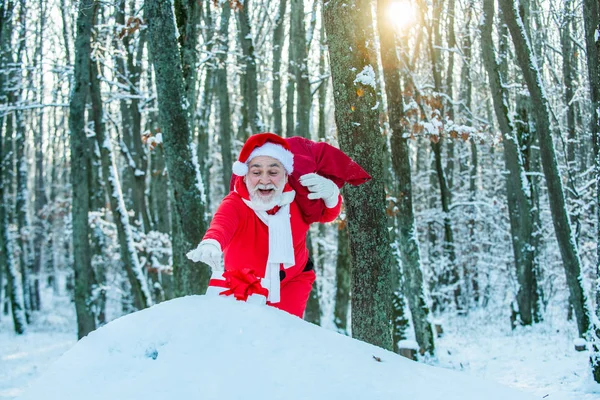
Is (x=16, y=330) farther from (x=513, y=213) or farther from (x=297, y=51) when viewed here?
(x=513, y=213)

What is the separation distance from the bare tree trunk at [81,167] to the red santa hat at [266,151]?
6.58 metres

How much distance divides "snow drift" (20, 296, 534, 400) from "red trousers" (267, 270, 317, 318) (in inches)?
52.7

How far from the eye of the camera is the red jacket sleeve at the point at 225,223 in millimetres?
2769

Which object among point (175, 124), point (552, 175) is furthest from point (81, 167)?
point (552, 175)

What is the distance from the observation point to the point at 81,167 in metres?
9.73

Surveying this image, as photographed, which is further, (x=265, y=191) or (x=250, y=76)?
(x=250, y=76)

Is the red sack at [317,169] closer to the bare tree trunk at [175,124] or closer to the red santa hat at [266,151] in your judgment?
the red santa hat at [266,151]

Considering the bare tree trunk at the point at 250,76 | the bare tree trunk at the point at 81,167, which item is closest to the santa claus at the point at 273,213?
the bare tree trunk at the point at 81,167

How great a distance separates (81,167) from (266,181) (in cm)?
750

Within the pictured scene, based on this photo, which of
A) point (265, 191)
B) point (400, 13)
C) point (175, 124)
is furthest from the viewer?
point (400, 13)

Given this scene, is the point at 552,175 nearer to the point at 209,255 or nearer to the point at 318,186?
the point at 318,186

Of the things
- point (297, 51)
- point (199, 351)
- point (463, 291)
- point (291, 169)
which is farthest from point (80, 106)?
point (463, 291)

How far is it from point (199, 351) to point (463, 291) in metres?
19.4

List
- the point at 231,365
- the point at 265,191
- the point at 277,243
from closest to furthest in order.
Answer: the point at 231,365
the point at 277,243
the point at 265,191
